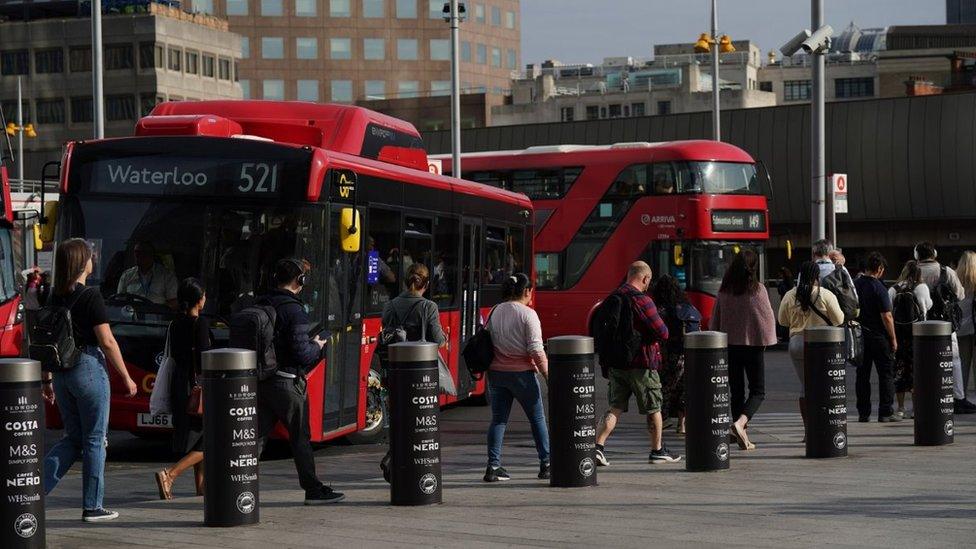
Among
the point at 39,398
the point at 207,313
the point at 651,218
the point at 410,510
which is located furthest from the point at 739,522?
the point at 651,218

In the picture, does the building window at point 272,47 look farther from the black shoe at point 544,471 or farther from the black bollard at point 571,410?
the black bollard at point 571,410

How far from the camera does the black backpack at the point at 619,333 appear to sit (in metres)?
12.9

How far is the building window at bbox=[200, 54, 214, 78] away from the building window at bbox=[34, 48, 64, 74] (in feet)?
24.1

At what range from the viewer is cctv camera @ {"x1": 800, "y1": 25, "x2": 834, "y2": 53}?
2362cm

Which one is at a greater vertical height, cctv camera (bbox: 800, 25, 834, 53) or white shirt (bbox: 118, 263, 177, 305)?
cctv camera (bbox: 800, 25, 834, 53)

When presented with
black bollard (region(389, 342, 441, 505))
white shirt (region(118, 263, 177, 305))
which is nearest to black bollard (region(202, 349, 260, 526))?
black bollard (region(389, 342, 441, 505))

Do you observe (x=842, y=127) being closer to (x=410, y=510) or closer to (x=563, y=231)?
(x=563, y=231)

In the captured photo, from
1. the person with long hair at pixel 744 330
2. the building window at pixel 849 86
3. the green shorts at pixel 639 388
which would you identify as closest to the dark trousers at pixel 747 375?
the person with long hair at pixel 744 330

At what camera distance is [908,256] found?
57.6 metres

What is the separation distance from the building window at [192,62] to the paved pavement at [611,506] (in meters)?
75.0

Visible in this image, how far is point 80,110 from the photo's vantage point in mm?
87250

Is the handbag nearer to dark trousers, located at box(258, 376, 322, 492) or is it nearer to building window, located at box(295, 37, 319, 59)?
dark trousers, located at box(258, 376, 322, 492)

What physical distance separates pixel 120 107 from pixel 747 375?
246ft

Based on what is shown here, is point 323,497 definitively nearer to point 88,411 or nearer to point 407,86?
point 88,411
